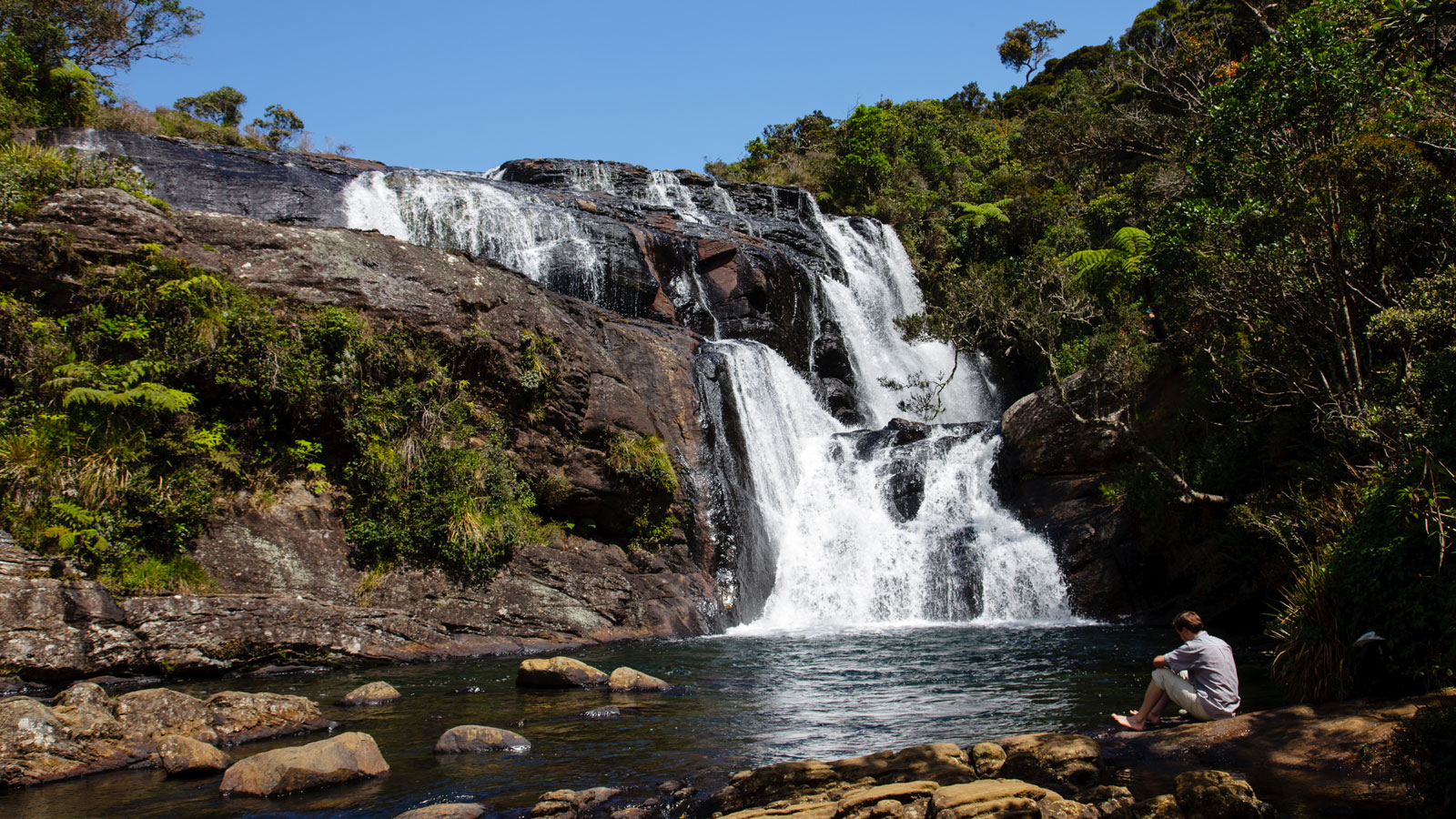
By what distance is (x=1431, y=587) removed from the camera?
21.1ft

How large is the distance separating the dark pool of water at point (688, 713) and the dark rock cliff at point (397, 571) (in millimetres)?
881

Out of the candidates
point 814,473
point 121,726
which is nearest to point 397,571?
point 121,726

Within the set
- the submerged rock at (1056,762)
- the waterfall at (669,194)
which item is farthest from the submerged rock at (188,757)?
the waterfall at (669,194)

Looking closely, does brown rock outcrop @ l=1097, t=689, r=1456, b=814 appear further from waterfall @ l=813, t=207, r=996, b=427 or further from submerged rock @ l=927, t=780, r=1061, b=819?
waterfall @ l=813, t=207, r=996, b=427

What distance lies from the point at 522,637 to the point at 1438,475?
11304 mm

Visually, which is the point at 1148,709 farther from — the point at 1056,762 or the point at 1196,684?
the point at 1056,762

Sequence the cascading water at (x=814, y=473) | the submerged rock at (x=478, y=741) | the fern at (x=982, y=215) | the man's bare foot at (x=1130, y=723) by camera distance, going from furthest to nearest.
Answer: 1. the fern at (x=982, y=215)
2. the cascading water at (x=814, y=473)
3. the submerged rock at (x=478, y=741)
4. the man's bare foot at (x=1130, y=723)

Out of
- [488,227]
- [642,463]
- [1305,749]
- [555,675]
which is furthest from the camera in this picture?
[488,227]

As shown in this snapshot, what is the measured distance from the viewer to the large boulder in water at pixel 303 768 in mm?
6184

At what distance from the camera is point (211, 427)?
13211 mm

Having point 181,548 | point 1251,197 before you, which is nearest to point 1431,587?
point 1251,197

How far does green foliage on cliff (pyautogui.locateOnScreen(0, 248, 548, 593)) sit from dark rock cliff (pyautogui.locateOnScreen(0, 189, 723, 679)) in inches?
17.8

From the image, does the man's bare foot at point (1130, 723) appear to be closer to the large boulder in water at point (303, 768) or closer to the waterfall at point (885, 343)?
the large boulder in water at point (303, 768)

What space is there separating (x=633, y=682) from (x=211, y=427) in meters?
8.05
